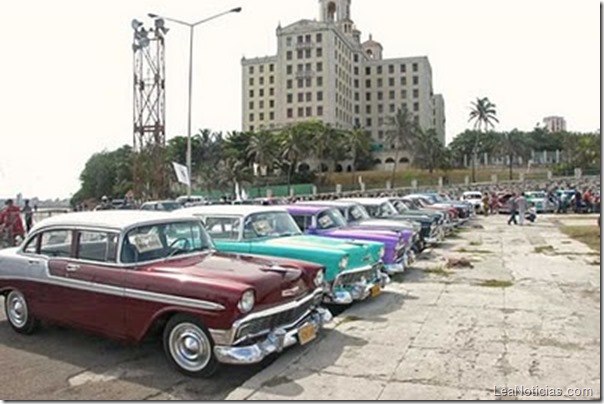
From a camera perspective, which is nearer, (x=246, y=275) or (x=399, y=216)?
(x=246, y=275)

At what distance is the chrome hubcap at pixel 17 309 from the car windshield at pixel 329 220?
5596 millimetres

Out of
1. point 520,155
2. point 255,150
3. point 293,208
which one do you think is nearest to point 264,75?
point 255,150

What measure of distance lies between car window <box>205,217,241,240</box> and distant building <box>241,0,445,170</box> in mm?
94291

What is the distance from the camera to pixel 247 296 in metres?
Answer: 5.52

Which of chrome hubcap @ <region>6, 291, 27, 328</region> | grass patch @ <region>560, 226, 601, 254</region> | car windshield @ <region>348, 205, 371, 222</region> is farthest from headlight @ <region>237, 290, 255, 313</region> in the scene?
grass patch @ <region>560, 226, 601, 254</region>

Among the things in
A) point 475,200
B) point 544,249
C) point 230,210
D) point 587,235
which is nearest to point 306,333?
point 230,210

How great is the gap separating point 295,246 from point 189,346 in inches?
115

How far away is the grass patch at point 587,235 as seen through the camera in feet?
57.0

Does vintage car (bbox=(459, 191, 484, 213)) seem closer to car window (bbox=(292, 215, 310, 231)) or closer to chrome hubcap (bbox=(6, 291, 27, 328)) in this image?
car window (bbox=(292, 215, 310, 231))

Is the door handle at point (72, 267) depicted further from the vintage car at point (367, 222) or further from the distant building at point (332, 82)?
the distant building at point (332, 82)

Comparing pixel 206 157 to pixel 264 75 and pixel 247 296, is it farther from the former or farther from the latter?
pixel 247 296

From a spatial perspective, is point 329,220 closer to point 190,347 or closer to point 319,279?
point 319,279

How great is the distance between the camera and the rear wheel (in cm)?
704

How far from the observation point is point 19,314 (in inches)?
282
